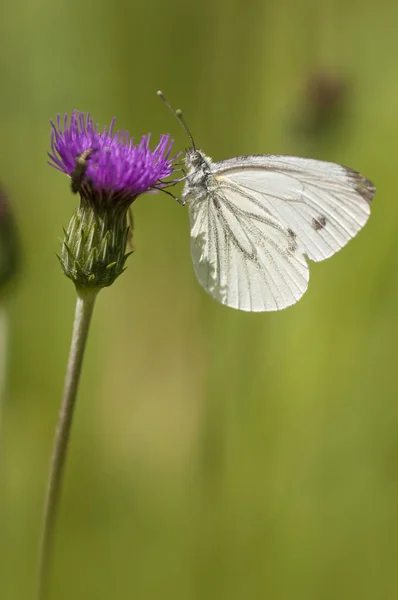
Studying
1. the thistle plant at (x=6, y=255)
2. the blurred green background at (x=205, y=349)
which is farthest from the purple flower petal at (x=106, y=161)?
the blurred green background at (x=205, y=349)

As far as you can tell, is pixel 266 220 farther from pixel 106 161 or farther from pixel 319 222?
pixel 106 161

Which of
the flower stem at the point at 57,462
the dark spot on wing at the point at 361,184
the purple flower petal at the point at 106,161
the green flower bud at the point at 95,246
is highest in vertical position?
the dark spot on wing at the point at 361,184

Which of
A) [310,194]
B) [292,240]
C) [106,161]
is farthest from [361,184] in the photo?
[106,161]

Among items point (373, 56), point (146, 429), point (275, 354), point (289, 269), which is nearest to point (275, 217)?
point (289, 269)

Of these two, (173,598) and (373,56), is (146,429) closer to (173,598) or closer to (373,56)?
(173,598)

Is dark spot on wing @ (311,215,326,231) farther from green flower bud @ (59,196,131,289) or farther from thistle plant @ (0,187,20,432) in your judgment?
thistle plant @ (0,187,20,432)

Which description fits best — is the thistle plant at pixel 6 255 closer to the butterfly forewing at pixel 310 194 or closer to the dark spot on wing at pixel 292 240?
the butterfly forewing at pixel 310 194
